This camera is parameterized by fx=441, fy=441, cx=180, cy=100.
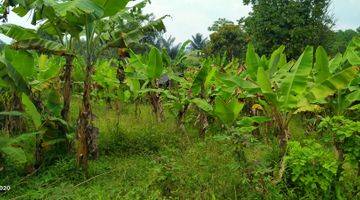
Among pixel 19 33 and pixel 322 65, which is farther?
pixel 19 33

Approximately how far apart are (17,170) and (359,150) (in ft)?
13.8

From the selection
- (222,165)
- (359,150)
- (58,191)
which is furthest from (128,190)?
(359,150)

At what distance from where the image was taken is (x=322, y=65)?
16.8 feet

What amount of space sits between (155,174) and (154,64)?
2.34 metres

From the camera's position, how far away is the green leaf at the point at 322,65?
510 cm

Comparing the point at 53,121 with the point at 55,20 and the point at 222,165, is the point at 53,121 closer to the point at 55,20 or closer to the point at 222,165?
the point at 55,20

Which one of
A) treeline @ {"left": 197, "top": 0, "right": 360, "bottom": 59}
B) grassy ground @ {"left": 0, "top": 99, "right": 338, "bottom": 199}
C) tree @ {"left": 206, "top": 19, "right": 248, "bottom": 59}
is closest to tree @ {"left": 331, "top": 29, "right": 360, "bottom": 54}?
treeline @ {"left": 197, "top": 0, "right": 360, "bottom": 59}

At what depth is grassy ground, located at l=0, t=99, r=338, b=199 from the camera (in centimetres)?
482

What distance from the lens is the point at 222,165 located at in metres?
5.68

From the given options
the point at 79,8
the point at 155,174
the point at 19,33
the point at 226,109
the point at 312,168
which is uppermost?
the point at 79,8

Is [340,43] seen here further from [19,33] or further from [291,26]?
[19,33]

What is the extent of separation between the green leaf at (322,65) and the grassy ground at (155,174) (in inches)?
41.0

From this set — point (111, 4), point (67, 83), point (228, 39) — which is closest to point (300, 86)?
point (111, 4)

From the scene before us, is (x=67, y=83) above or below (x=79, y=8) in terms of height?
below
